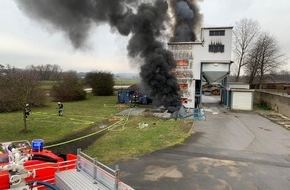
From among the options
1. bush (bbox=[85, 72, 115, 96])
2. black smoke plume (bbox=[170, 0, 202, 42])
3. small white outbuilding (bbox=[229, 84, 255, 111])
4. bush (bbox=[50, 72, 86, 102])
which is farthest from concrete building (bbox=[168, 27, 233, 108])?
bush (bbox=[85, 72, 115, 96])

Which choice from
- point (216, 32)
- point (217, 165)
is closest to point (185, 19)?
point (216, 32)

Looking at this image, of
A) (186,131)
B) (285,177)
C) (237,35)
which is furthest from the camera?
(237,35)

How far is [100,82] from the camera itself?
42188 millimetres

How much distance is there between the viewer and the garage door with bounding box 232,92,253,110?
2661 cm

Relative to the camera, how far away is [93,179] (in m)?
5.09

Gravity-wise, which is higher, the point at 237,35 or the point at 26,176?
the point at 237,35

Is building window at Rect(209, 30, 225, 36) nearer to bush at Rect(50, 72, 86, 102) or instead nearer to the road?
the road

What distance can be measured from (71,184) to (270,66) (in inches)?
1776

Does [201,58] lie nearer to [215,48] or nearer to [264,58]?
[215,48]

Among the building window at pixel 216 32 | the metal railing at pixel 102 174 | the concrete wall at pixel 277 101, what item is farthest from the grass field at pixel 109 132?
the building window at pixel 216 32

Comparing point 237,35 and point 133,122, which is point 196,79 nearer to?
point 133,122

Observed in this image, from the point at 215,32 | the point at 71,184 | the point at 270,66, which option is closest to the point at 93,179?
the point at 71,184

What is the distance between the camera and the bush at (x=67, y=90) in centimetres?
3469

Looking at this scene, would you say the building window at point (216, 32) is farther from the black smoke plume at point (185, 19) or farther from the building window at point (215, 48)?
the black smoke plume at point (185, 19)
